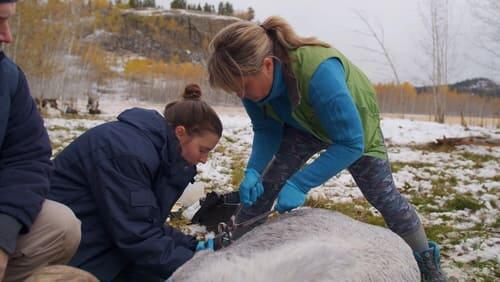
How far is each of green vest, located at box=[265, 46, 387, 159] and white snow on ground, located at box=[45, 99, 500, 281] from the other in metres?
1.26

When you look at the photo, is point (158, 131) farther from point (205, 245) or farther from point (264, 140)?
point (264, 140)

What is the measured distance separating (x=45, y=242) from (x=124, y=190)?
0.36 m

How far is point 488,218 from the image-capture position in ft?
14.9

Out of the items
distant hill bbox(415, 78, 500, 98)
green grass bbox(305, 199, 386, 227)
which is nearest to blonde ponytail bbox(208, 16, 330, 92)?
green grass bbox(305, 199, 386, 227)

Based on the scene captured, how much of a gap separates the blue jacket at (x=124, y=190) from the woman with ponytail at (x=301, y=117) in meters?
0.46

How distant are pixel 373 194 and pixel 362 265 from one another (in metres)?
1.15

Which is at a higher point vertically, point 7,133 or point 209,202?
point 7,133

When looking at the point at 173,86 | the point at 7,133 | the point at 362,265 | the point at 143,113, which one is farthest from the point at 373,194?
the point at 173,86

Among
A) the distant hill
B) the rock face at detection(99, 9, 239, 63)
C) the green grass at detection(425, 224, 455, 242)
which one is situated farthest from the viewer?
the rock face at detection(99, 9, 239, 63)

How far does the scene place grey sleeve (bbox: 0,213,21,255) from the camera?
169cm

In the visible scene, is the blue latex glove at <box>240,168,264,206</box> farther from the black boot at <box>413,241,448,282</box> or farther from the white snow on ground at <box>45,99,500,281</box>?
the white snow on ground at <box>45,99,500,281</box>

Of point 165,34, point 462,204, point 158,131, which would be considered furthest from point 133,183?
point 165,34

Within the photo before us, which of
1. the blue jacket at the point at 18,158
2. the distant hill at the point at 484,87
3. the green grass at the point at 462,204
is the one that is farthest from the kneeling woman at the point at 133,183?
the distant hill at the point at 484,87

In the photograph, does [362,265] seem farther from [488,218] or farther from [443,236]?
[488,218]
